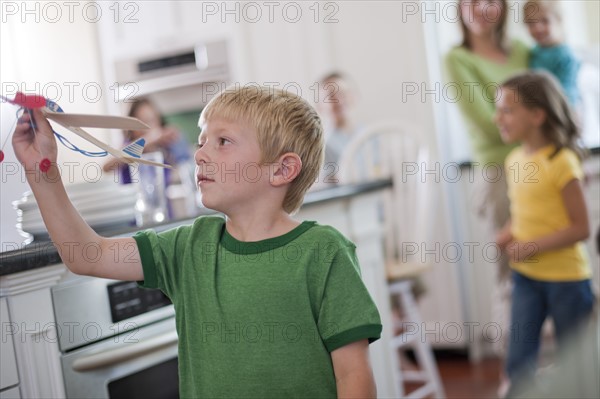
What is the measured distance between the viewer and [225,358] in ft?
3.34

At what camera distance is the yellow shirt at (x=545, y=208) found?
201 cm

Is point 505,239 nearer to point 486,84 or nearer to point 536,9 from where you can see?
point 486,84

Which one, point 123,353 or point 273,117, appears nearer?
point 273,117

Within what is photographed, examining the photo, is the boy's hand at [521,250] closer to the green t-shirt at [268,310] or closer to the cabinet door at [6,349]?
the green t-shirt at [268,310]

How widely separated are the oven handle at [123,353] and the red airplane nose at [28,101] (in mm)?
465

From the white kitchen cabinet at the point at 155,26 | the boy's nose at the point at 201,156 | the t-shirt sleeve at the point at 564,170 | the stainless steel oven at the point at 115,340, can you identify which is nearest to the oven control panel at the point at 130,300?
the stainless steel oven at the point at 115,340

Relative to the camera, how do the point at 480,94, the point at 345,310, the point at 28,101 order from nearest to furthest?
the point at 28,101 < the point at 345,310 < the point at 480,94

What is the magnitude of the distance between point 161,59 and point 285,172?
2.80 metres

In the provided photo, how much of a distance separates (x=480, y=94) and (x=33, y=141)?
6.49ft

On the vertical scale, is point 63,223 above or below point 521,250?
above

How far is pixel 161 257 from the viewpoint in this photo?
1049mm

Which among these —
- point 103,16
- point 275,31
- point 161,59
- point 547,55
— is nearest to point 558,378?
point 547,55

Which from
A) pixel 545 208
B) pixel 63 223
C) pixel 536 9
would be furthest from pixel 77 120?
pixel 536 9

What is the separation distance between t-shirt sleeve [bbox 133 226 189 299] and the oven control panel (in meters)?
0.22
